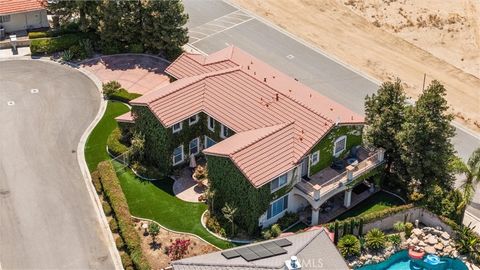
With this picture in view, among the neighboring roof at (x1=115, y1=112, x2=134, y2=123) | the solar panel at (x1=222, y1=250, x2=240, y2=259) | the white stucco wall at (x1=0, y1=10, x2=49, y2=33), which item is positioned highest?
the white stucco wall at (x1=0, y1=10, x2=49, y2=33)

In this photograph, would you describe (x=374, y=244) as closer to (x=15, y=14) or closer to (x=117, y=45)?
(x=117, y=45)

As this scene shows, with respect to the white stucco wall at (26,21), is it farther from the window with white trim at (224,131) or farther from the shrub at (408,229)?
the shrub at (408,229)

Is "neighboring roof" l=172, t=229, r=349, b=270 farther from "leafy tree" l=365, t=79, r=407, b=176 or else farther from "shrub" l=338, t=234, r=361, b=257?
"leafy tree" l=365, t=79, r=407, b=176

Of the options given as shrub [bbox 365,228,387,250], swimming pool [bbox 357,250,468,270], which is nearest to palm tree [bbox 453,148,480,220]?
swimming pool [bbox 357,250,468,270]

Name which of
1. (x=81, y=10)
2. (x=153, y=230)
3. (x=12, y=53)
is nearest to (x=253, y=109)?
(x=153, y=230)

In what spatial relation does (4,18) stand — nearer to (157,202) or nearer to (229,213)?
(157,202)

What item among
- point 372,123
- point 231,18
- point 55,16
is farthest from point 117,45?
point 372,123
